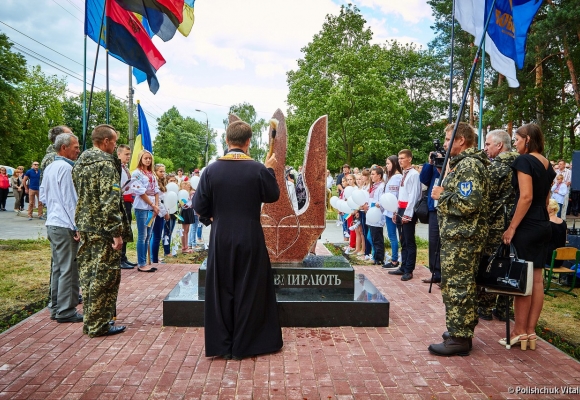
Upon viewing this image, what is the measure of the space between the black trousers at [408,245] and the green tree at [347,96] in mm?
20706

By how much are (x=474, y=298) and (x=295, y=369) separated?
5.91ft

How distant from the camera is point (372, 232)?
29.0 ft

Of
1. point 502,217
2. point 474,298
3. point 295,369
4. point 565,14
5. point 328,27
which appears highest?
point 328,27

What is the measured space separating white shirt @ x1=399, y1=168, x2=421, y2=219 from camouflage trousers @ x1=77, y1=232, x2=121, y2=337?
457 cm

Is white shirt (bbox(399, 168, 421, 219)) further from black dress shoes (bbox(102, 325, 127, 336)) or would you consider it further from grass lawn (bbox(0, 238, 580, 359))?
black dress shoes (bbox(102, 325, 127, 336))

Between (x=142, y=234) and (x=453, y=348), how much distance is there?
536 cm

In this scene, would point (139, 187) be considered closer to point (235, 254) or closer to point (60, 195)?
point (60, 195)

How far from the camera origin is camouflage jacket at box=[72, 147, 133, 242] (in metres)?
4.50

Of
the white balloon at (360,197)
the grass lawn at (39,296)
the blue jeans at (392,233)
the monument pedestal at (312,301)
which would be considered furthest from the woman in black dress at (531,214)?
the white balloon at (360,197)

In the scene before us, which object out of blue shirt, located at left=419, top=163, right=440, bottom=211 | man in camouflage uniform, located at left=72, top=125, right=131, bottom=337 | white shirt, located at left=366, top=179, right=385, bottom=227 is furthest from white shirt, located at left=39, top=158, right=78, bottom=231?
white shirt, located at left=366, top=179, right=385, bottom=227

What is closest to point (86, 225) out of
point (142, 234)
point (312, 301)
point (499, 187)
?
point (312, 301)

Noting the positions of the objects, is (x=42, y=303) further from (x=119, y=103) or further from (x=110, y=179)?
(x=119, y=103)

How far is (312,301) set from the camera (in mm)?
5137

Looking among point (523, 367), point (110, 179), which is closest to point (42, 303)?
point (110, 179)
